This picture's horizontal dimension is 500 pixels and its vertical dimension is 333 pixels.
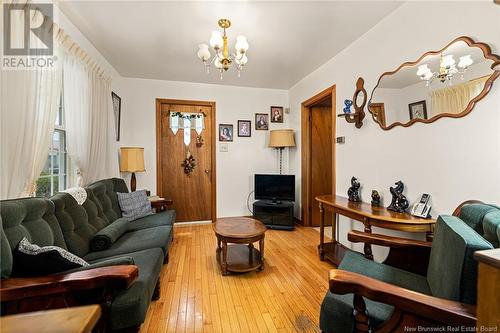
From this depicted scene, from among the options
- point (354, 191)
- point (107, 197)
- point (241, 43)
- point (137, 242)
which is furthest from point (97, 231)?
point (354, 191)

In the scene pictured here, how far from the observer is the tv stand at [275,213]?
12.2 feet

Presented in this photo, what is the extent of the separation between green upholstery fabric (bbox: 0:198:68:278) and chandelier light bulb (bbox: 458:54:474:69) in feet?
9.44

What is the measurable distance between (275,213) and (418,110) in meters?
2.49

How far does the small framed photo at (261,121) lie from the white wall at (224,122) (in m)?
0.06

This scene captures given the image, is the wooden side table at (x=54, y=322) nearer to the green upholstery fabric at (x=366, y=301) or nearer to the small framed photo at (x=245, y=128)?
the green upholstery fabric at (x=366, y=301)

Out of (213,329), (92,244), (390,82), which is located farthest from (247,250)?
(390,82)

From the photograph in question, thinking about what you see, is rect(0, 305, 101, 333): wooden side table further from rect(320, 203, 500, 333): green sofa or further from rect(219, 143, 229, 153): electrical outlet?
rect(219, 143, 229, 153): electrical outlet

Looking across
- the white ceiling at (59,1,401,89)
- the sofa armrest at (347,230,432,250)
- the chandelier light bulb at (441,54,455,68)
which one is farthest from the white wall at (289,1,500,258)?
the sofa armrest at (347,230,432,250)

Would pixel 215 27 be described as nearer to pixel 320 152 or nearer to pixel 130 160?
pixel 130 160

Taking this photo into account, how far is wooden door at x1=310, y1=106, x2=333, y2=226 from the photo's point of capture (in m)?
3.85

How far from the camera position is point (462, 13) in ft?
5.10

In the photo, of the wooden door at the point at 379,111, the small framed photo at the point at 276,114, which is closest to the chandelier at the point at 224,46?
the wooden door at the point at 379,111

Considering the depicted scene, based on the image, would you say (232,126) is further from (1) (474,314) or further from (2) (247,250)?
(1) (474,314)

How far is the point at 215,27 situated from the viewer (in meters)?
2.28
